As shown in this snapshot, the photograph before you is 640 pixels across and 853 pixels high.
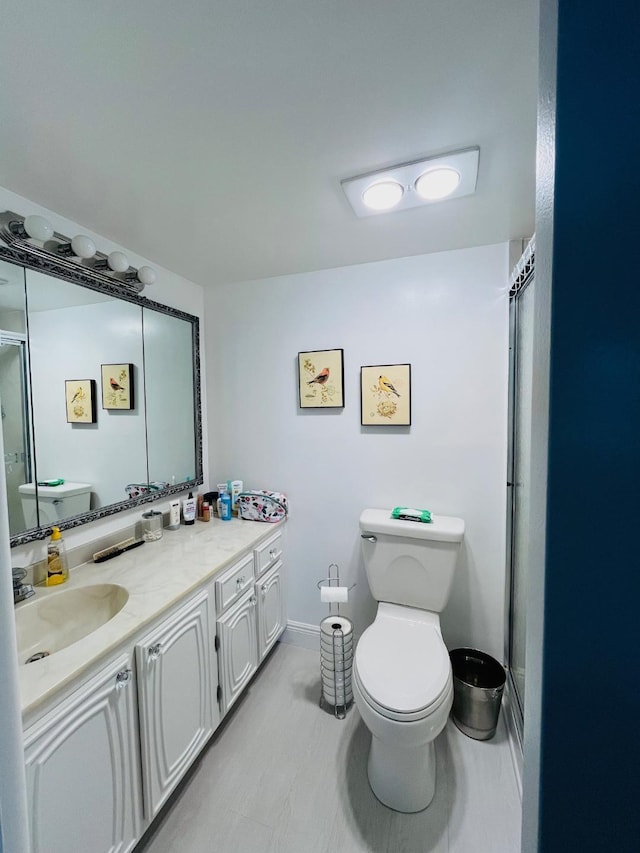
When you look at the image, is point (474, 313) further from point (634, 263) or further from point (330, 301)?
point (634, 263)

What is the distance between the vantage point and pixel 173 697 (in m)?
1.20

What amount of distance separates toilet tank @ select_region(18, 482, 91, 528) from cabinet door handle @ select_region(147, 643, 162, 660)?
2.15 ft

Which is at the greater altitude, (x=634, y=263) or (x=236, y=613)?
(x=634, y=263)

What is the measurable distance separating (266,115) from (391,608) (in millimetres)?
1978

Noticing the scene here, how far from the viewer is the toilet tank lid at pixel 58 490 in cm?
128

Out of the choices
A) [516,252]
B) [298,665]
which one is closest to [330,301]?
[516,252]

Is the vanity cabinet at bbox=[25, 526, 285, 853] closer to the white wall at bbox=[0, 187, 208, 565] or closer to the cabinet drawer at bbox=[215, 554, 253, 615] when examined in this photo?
the cabinet drawer at bbox=[215, 554, 253, 615]

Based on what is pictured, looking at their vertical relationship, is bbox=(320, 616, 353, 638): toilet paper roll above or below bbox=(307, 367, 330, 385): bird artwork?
below

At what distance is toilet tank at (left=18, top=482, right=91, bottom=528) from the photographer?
128 centimetres

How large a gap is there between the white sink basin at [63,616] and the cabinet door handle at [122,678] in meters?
0.27

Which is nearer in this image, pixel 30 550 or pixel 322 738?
pixel 30 550

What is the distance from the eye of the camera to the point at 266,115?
936 mm

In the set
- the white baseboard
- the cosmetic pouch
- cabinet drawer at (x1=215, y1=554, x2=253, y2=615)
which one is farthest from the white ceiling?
the white baseboard

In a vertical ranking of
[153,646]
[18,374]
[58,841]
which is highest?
[18,374]
